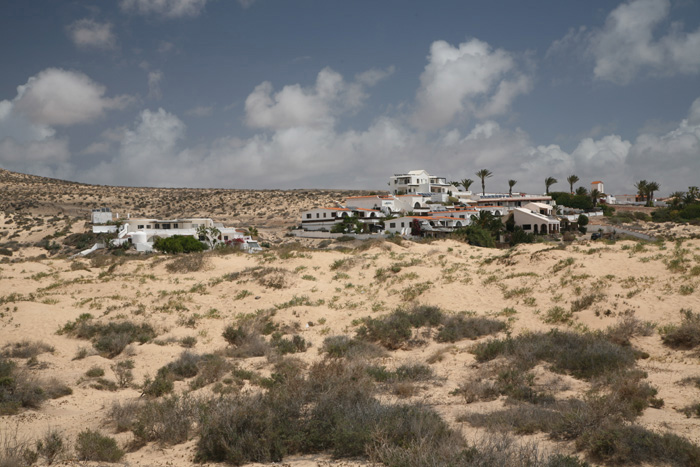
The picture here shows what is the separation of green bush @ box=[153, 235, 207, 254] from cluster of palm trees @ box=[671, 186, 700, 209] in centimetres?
7405

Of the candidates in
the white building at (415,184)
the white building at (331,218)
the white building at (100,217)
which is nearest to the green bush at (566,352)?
the white building at (331,218)

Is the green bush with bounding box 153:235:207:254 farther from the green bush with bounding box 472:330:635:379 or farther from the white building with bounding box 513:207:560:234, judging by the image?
the white building with bounding box 513:207:560:234

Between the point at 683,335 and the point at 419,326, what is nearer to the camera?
the point at 683,335

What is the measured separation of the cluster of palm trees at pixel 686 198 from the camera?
251 feet

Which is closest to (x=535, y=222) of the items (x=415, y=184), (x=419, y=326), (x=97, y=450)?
(x=415, y=184)

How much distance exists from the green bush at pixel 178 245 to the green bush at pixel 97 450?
116 ft

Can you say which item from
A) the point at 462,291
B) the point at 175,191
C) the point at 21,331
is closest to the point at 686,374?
the point at 462,291

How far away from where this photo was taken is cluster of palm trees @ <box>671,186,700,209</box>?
76.4m

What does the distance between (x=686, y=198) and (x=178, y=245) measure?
8160 centimetres

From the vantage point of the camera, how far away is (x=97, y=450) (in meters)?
7.73

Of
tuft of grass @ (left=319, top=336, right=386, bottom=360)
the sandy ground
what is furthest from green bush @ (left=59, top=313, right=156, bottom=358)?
tuft of grass @ (left=319, top=336, right=386, bottom=360)

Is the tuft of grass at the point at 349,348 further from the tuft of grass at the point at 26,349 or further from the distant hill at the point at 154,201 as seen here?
the distant hill at the point at 154,201

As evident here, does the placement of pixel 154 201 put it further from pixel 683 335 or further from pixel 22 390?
pixel 683 335

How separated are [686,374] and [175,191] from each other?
10561 centimetres
